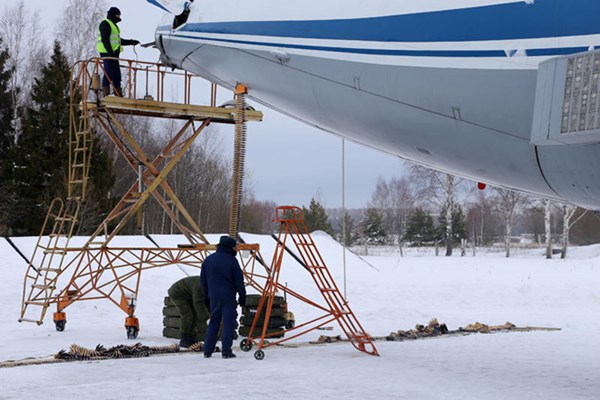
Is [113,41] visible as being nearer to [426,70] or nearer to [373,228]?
[426,70]

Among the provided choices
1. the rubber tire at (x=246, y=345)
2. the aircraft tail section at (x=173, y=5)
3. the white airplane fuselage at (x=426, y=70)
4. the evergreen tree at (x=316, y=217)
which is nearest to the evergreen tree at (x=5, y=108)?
the evergreen tree at (x=316, y=217)

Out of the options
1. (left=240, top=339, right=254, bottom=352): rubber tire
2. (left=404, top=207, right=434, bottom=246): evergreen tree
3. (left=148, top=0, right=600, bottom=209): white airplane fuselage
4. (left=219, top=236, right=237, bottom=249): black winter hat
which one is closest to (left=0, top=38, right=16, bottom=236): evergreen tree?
(left=240, top=339, right=254, bottom=352): rubber tire

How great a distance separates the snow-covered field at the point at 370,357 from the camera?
335 inches

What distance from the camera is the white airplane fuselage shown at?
6.82 metres

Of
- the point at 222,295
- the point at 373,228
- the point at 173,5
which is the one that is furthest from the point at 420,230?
the point at 173,5

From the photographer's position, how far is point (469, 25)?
707cm

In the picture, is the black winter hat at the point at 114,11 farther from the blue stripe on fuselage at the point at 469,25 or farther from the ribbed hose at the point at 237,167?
the blue stripe on fuselage at the point at 469,25

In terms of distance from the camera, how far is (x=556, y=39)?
258 inches

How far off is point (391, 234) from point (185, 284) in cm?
7690

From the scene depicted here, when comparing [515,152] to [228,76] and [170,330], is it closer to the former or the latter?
[228,76]

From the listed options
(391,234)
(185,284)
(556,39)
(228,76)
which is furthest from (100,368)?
(391,234)

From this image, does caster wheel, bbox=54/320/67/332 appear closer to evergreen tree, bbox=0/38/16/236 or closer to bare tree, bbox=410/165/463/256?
evergreen tree, bbox=0/38/16/236

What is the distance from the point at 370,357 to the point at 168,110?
21.3 feet

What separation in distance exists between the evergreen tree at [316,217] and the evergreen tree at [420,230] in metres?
8.62
